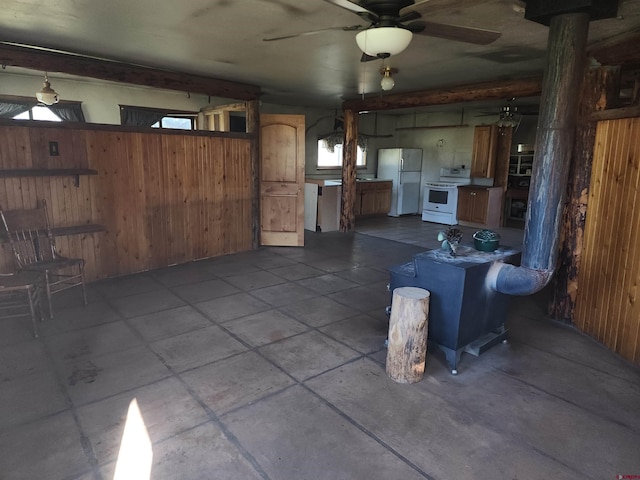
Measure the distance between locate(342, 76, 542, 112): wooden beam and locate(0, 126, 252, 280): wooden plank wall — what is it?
8.27 ft

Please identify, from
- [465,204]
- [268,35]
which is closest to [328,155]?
[465,204]

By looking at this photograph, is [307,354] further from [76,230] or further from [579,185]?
[76,230]

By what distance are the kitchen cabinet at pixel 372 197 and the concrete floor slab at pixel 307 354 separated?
602 cm

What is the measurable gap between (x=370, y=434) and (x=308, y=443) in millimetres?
343

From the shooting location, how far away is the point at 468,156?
9078 millimetres

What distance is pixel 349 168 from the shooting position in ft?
25.6

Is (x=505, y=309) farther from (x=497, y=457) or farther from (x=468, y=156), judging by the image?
(x=468, y=156)

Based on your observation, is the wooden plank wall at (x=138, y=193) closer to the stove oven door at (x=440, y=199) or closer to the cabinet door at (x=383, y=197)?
the cabinet door at (x=383, y=197)

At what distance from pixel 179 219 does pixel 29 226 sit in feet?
5.73

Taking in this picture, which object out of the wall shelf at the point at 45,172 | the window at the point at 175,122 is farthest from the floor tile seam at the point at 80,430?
the window at the point at 175,122

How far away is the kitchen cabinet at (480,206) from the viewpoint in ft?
27.4

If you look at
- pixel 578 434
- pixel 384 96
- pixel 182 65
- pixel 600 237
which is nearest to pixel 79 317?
pixel 182 65

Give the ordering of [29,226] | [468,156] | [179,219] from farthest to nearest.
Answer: [468,156]
[179,219]
[29,226]

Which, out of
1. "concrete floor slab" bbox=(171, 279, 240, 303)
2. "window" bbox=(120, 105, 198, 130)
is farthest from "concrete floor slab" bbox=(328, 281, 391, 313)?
"window" bbox=(120, 105, 198, 130)
